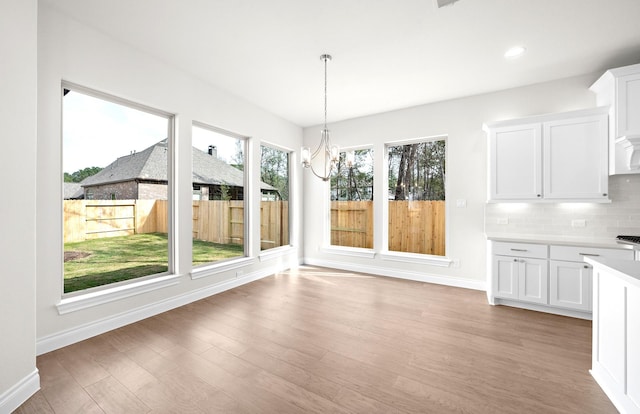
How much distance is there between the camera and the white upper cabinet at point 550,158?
10.2 ft

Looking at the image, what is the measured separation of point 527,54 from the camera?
2930mm

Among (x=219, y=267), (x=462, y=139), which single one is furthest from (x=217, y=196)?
(x=462, y=139)

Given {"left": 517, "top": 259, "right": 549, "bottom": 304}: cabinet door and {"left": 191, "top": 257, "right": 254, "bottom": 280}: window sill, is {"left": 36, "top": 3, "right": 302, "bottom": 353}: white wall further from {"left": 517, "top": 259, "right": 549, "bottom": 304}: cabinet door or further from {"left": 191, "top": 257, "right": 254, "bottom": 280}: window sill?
{"left": 517, "top": 259, "right": 549, "bottom": 304}: cabinet door

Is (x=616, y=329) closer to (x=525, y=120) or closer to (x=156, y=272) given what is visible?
(x=525, y=120)

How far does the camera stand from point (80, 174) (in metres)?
2.64

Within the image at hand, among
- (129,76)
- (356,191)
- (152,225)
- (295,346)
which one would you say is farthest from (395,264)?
(129,76)

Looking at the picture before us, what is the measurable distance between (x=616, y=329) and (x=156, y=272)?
4.19m

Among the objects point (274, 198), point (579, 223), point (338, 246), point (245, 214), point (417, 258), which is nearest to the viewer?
point (579, 223)

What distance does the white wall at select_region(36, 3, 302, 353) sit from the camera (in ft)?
7.44

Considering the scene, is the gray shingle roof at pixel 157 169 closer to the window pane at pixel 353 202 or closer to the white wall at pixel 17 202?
the white wall at pixel 17 202

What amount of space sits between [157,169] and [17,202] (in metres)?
1.54

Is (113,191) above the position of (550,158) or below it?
below

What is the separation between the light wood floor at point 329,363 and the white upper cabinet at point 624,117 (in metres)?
1.84

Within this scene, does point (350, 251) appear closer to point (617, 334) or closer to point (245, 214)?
point (245, 214)
